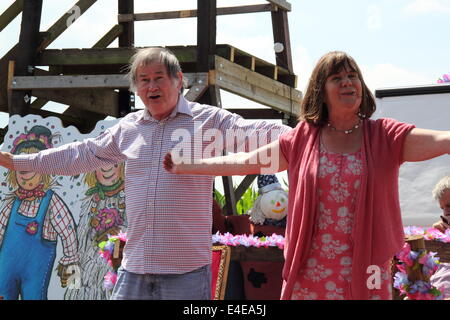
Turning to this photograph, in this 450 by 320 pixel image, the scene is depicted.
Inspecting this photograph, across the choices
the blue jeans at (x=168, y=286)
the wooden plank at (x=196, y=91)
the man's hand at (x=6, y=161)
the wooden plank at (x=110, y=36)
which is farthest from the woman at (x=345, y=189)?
the wooden plank at (x=110, y=36)

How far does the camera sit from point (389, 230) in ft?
8.96

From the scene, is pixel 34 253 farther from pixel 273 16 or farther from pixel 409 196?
pixel 273 16

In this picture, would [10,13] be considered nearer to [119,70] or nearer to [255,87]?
[119,70]

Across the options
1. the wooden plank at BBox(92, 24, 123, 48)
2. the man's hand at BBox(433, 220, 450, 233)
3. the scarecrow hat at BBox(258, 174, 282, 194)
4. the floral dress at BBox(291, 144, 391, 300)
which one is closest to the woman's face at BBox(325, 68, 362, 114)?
the floral dress at BBox(291, 144, 391, 300)

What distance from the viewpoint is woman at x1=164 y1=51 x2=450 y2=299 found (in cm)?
273

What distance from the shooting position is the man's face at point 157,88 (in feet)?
11.6

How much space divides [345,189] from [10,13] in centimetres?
710

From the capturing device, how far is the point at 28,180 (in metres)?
7.43

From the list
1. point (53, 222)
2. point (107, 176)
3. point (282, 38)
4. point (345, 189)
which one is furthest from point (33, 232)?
point (345, 189)

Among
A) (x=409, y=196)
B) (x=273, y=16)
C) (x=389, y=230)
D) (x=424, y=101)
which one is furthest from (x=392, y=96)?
(x=389, y=230)

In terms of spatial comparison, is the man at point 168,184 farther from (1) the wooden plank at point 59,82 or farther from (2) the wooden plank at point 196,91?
(1) the wooden plank at point 59,82

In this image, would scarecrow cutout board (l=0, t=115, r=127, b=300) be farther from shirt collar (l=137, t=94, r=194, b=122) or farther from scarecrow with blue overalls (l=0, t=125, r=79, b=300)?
shirt collar (l=137, t=94, r=194, b=122)

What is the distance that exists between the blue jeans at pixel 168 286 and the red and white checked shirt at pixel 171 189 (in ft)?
0.10
